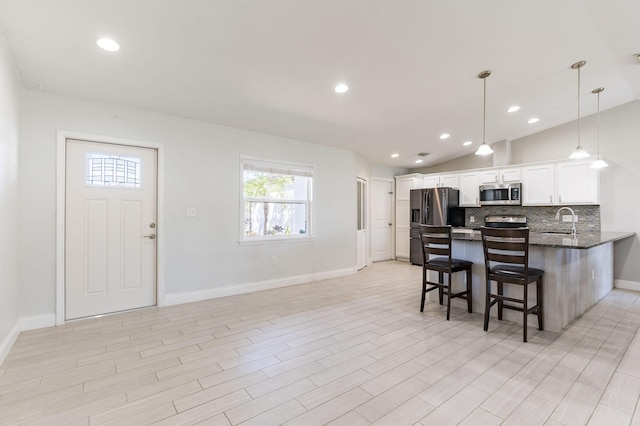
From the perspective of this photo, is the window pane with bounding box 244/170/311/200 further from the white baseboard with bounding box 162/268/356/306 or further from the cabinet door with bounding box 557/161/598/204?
the cabinet door with bounding box 557/161/598/204

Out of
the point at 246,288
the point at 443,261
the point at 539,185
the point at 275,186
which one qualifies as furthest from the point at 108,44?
the point at 539,185

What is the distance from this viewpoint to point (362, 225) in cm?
641

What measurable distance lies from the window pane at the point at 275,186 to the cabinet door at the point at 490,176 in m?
3.69

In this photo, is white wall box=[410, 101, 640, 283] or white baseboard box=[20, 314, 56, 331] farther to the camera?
white wall box=[410, 101, 640, 283]

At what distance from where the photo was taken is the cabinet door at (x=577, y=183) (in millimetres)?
4840

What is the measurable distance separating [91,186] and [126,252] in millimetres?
846

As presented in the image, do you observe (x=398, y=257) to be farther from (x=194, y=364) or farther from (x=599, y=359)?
(x=194, y=364)

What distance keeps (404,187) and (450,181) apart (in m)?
1.11

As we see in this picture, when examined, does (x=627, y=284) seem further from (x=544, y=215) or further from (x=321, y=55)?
(x=321, y=55)

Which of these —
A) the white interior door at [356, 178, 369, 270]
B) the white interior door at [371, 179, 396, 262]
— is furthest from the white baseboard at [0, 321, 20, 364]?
the white interior door at [371, 179, 396, 262]

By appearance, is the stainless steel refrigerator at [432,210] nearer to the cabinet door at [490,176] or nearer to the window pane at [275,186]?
the cabinet door at [490,176]

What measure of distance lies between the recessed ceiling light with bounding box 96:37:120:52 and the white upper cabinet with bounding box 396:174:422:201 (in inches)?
243

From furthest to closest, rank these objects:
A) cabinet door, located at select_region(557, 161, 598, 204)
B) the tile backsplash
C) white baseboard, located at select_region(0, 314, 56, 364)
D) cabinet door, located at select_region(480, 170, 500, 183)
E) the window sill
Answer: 1. cabinet door, located at select_region(480, 170, 500, 183)
2. the tile backsplash
3. cabinet door, located at select_region(557, 161, 598, 204)
4. the window sill
5. white baseboard, located at select_region(0, 314, 56, 364)

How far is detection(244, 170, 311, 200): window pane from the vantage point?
179 inches
